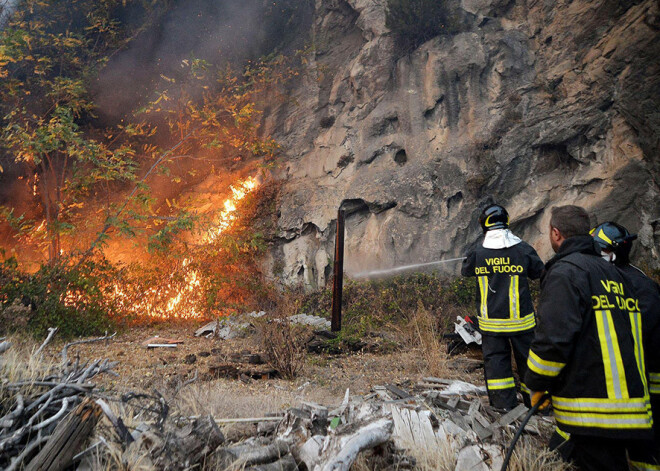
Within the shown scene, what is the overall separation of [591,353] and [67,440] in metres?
2.64

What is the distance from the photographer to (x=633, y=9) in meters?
9.30

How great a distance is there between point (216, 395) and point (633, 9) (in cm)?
1210

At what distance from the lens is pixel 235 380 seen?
509cm

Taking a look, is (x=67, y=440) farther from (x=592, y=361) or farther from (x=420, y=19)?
(x=420, y=19)

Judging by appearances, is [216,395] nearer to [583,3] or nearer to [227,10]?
[583,3]

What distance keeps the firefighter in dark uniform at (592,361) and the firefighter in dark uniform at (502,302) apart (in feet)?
4.75

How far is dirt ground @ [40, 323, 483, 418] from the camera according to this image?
3406 millimetres

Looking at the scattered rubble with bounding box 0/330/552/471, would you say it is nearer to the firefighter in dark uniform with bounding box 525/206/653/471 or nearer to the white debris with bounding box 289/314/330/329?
the firefighter in dark uniform with bounding box 525/206/653/471

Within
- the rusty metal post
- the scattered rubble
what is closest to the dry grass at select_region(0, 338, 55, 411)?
the scattered rubble

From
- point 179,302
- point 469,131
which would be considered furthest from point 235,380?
point 469,131

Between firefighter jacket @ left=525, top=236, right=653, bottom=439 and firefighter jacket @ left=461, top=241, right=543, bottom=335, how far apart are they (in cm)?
158

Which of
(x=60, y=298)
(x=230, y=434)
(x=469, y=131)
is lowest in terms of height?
(x=230, y=434)

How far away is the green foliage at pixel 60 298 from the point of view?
723cm

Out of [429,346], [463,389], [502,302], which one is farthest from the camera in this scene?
[429,346]
